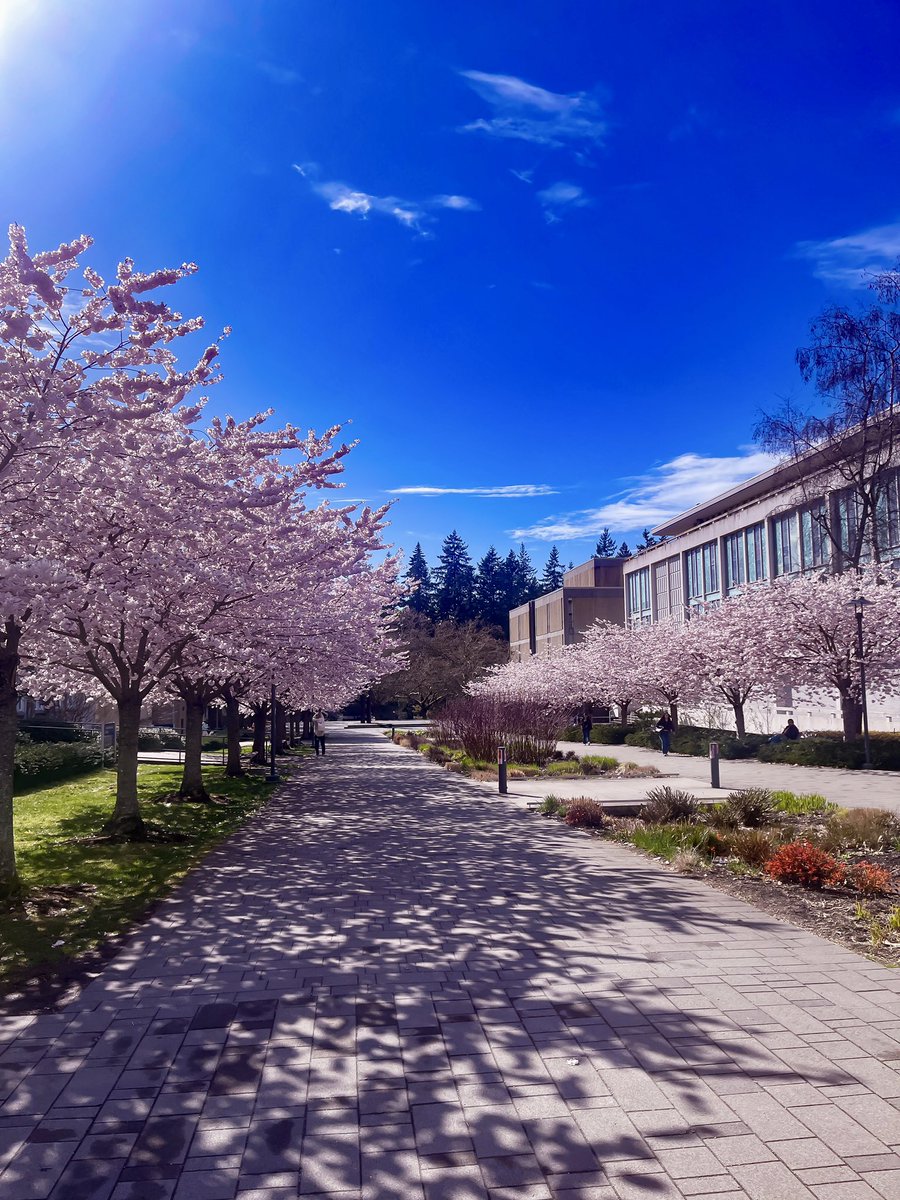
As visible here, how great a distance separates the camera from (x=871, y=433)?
28.1 m

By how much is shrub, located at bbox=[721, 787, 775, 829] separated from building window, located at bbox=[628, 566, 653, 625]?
4760 cm

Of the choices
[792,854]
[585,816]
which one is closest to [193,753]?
[585,816]

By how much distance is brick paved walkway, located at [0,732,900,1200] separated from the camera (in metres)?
3.32

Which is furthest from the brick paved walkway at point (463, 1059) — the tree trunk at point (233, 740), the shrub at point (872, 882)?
the tree trunk at point (233, 740)

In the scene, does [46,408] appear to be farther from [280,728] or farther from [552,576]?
[552,576]

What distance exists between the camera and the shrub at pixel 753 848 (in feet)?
30.2

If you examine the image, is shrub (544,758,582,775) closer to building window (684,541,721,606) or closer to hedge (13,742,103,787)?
hedge (13,742,103,787)

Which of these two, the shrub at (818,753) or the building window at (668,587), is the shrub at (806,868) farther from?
the building window at (668,587)

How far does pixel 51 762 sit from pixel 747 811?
18.9 metres

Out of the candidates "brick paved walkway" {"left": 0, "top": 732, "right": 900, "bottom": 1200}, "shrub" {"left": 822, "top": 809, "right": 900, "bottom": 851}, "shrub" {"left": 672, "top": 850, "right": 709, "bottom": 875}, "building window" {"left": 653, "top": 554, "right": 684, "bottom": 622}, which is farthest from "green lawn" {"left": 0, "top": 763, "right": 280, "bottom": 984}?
"building window" {"left": 653, "top": 554, "right": 684, "bottom": 622}

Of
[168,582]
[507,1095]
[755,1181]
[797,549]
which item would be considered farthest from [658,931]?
[797,549]

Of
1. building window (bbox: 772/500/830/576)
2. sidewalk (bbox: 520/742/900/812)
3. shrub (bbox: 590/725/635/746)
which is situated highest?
building window (bbox: 772/500/830/576)

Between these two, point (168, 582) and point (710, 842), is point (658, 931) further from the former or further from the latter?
point (168, 582)

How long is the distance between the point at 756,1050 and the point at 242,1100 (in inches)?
102
